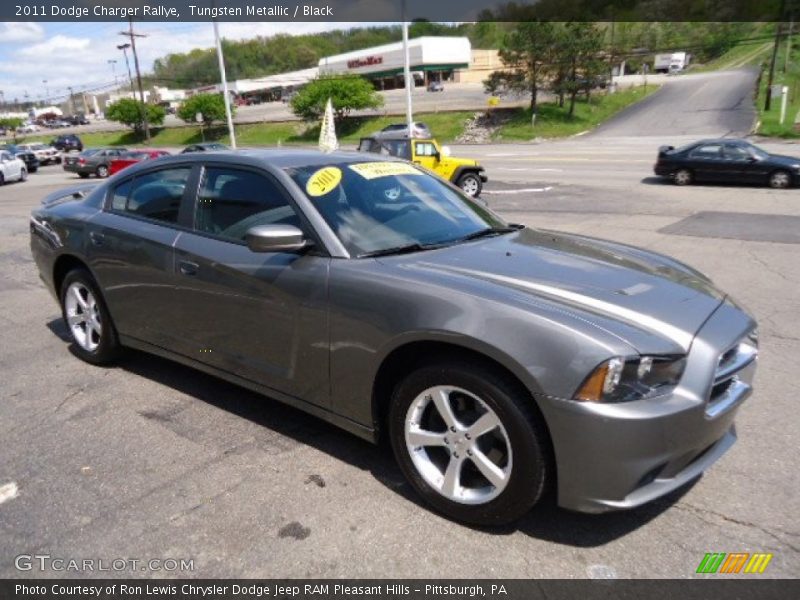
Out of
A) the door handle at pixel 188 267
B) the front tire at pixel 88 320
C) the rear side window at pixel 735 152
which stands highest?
the door handle at pixel 188 267

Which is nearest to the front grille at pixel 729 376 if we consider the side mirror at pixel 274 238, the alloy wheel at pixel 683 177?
the side mirror at pixel 274 238

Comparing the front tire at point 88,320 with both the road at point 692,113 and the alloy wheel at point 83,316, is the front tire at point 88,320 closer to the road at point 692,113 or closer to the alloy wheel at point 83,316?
the alloy wheel at point 83,316

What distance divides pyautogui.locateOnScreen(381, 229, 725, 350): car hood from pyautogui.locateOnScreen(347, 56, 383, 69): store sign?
301 ft

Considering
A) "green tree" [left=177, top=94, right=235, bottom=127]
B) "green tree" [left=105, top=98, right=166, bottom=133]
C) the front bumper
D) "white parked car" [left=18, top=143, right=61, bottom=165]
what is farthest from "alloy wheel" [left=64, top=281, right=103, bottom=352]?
"green tree" [left=105, top=98, right=166, bottom=133]

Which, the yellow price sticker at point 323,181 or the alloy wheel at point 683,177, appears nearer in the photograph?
the yellow price sticker at point 323,181

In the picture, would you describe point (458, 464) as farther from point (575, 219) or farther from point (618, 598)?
point (575, 219)

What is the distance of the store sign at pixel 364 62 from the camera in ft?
292

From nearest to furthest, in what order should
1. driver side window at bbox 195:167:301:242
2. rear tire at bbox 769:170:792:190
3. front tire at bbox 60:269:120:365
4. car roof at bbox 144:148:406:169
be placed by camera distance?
driver side window at bbox 195:167:301:242
car roof at bbox 144:148:406:169
front tire at bbox 60:269:120:365
rear tire at bbox 769:170:792:190

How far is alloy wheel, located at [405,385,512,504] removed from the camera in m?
2.64

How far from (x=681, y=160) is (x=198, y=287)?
1643 centimetres

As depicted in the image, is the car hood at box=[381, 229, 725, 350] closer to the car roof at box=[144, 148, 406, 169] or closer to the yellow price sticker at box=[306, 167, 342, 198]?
the yellow price sticker at box=[306, 167, 342, 198]

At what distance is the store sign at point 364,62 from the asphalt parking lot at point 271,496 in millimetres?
90397

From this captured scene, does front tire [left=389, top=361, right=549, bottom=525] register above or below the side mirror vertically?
below

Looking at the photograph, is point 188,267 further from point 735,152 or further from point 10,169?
point 10,169
